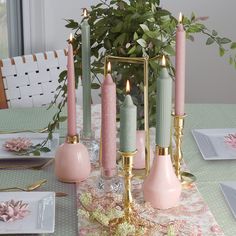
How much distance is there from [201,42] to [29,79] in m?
0.86

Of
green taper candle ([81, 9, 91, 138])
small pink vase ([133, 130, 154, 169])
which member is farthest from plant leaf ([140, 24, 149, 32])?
small pink vase ([133, 130, 154, 169])

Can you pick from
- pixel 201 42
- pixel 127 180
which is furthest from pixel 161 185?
pixel 201 42

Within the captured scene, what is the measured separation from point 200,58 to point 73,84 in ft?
5.40

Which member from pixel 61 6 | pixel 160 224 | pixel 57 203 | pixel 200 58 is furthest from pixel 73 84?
pixel 200 58

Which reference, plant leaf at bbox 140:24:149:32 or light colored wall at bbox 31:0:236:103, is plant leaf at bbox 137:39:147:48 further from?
light colored wall at bbox 31:0:236:103

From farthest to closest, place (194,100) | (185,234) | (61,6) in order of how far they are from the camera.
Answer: (194,100), (61,6), (185,234)

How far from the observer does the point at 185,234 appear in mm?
1275

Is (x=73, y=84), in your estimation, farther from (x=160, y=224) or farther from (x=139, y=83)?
(x=160, y=224)

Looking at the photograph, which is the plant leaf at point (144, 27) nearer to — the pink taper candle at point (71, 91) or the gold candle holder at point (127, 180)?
the pink taper candle at point (71, 91)

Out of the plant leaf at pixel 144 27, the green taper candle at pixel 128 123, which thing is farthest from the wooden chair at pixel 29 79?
the green taper candle at pixel 128 123

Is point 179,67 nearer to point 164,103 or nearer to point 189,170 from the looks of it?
point 164,103

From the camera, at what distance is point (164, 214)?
136 centimetres

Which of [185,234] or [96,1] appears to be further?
[96,1]

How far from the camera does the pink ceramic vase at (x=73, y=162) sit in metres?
1.50
